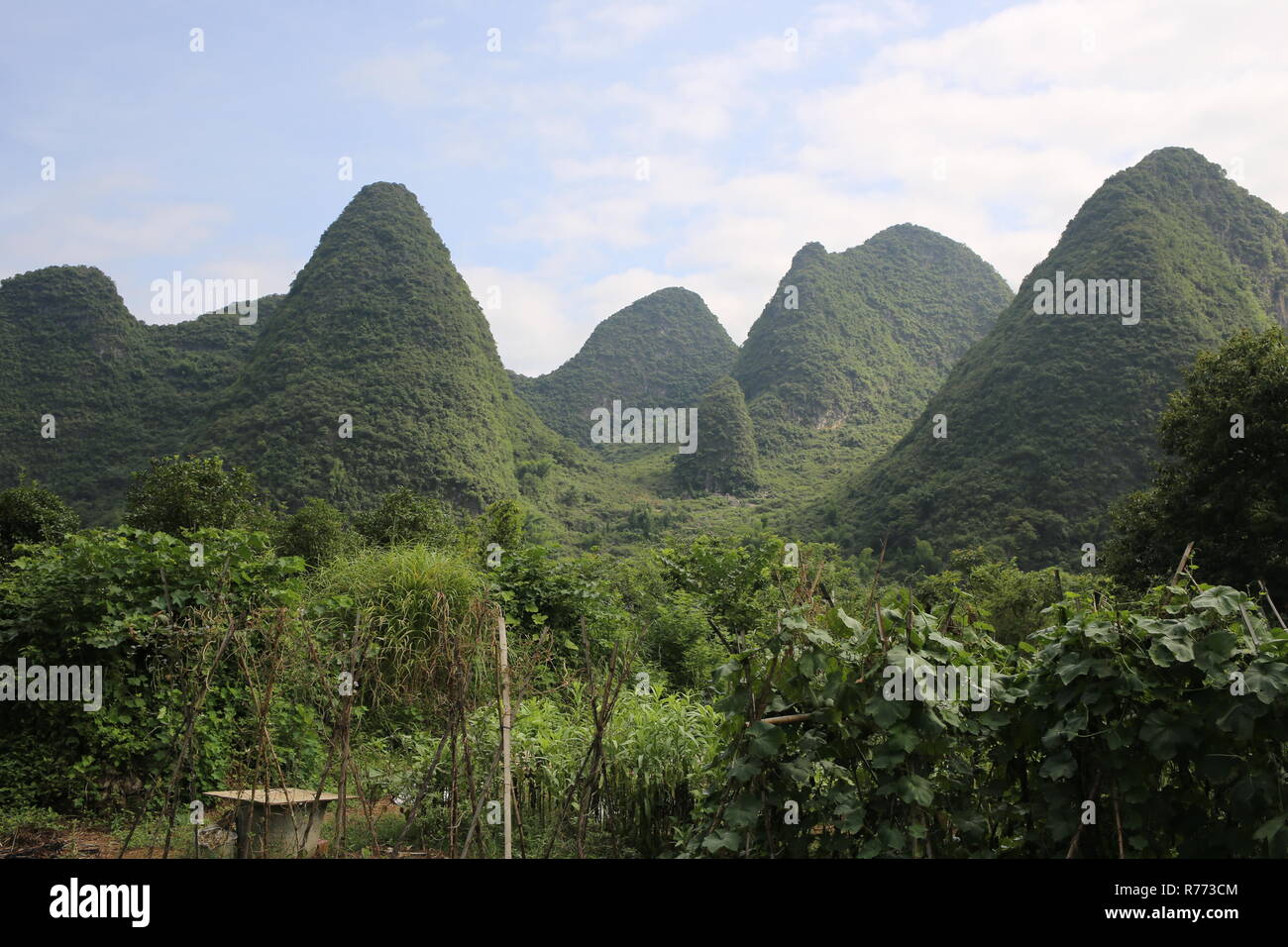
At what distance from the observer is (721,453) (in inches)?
2650

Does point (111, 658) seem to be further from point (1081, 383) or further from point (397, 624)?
point (1081, 383)

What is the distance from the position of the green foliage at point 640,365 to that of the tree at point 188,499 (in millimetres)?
66737

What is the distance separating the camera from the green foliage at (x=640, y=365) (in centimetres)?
9062

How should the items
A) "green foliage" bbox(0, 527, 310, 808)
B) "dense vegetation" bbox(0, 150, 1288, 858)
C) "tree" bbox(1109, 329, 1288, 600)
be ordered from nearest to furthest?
"dense vegetation" bbox(0, 150, 1288, 858) < "green foliage" bbox(0, 527, 310, 808) < "tree" bbox(1109, 329, 1288, 600)

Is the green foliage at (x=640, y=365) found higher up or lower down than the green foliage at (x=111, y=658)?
higher up

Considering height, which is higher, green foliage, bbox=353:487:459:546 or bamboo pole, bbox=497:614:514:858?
green foliage, bbox=353:487:459:546

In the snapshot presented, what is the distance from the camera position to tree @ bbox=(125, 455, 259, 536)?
17.3 meters

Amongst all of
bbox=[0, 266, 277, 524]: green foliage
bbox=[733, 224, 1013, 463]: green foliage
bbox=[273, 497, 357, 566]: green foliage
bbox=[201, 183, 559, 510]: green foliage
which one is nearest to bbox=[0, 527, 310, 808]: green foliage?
bbox=[273, 497, 357, 566]: green foliage

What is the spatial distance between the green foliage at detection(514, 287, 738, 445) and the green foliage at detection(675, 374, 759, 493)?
19589mm

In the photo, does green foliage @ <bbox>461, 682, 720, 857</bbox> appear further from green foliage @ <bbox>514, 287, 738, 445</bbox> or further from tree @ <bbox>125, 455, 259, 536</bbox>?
green foliage @ <bbox>514, 287, 738, 445</bbox>

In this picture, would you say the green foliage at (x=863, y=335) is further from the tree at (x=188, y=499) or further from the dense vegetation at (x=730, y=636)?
the tree at (x=188, y=499)

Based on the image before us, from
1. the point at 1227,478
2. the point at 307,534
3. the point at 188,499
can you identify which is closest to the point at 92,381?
the point at 307,534

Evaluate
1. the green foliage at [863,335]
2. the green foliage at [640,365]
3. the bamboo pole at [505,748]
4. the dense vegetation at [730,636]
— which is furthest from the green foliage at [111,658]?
the green foliage at [640,365]
